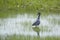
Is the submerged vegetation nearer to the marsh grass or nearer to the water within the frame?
the water

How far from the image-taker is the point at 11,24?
1754 mm

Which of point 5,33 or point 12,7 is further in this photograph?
point 12,7

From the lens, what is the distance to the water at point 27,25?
1.61 m

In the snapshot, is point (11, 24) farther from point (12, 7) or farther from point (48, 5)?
point (48, 5)

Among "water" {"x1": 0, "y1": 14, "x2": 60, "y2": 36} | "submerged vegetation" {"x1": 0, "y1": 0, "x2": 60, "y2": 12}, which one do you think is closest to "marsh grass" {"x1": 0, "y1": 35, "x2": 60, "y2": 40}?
"water" {"x1": 0, "y1": 14, "x2": 60, "y2": 36}

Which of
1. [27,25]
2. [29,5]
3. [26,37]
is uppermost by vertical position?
[29,5]

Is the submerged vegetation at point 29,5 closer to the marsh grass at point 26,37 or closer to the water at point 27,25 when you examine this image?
the water at point 27,25

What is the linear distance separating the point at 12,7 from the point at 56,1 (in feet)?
2.18

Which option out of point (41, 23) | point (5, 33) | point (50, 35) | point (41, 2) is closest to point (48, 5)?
point (41, 2)

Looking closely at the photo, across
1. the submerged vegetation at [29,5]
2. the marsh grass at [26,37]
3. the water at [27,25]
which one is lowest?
the marsh grass at [26,37]

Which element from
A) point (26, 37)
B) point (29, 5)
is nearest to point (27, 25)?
point (26, 37)

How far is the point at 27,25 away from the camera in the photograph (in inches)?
68.1

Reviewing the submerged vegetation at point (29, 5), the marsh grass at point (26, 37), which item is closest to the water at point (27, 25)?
the marsh grass at point (26, 37)

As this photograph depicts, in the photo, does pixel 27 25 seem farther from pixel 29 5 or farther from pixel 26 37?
pixel 29 5
